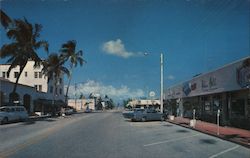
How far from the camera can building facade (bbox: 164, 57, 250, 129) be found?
24.7 meters

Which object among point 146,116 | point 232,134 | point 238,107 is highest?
point 238,107

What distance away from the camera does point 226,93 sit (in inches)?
1185

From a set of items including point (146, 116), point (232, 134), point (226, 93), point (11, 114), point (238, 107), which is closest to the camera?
point (232, 134)

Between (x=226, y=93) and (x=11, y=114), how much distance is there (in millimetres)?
21318

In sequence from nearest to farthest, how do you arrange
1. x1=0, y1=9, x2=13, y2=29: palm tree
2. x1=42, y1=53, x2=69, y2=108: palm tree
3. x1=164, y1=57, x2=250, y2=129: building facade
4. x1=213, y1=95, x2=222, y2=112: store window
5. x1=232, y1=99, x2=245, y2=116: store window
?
x1=164, y1=57, x2=250, y2=129: building facade
x1=232, y1=99, x2=245, y2=116: store window
x1=0, y1=9, x2=13, y2=29: palm tree
x1=213, y1=95, x2=222, y2=112: store window
x1=42, y1=53, x2=69, y2=108: palm tree

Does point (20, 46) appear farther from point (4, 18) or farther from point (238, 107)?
point (238, 107)

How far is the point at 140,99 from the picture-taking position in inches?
5044

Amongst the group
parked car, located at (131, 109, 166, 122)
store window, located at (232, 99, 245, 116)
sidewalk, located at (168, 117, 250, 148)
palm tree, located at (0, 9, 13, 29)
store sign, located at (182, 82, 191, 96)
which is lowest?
sidewalk, located at (168, 117, 250, 148)

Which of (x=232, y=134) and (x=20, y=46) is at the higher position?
(x=20, y=46)

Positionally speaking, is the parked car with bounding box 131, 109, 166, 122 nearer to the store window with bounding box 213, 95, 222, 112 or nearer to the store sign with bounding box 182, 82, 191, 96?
the store sign with bounding box 182, 82, 191, 96

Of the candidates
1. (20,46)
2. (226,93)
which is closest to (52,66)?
(20,46)

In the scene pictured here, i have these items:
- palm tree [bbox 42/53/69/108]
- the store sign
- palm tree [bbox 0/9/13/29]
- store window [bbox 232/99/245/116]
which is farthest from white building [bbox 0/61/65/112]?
store window [bbox 232/99/245/116]

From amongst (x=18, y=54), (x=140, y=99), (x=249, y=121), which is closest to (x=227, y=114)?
(x=249, y=121)

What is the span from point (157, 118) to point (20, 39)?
20007 millimetres
